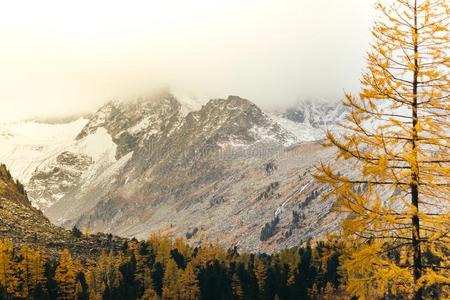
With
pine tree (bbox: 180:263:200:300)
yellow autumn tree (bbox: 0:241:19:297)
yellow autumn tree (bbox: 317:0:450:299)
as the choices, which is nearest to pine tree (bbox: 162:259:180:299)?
pine tree (bbox: 180:263:200:300)

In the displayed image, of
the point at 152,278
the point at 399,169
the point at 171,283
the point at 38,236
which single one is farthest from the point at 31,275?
the point at 399,169

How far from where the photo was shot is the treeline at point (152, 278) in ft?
403

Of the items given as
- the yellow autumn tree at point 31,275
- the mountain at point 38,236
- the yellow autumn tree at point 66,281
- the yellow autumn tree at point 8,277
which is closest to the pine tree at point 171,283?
the yellow autumn tree at point 66,281

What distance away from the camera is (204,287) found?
150m

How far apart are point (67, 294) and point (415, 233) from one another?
115 metres

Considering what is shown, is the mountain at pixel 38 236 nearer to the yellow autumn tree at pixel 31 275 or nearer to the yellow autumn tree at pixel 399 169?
the yellow autumn tree at pixel 31 275

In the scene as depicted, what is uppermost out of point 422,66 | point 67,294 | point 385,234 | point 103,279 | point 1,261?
point 422,66

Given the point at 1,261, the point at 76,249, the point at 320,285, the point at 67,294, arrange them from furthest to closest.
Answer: the point at 76,249 < the point at 320,285 < the point at 67,294 < the point at 1,261

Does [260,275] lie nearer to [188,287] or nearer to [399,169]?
[188,287]

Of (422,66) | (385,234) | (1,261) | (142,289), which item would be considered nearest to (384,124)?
(422,66)

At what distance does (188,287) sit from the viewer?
14500cm

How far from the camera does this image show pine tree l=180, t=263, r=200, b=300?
144 m

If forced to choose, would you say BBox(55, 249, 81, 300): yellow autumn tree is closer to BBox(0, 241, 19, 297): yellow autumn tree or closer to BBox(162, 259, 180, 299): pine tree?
BBox(0, 241, 19, 297): yellow autumn tree

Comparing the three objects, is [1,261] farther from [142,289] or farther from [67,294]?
[142,289]
